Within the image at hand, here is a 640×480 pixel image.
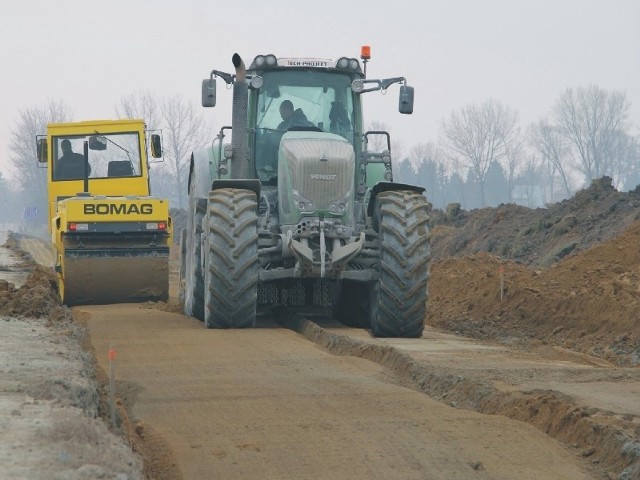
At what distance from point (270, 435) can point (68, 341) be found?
5.00 meters

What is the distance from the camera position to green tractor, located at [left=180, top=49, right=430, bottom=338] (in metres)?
13.3

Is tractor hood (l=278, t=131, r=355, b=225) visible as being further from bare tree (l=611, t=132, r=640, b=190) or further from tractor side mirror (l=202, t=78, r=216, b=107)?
bare tree (l=611, t=132, r=640, b=190)

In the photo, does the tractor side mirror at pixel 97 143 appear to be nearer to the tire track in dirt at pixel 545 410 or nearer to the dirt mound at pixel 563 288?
the dirt mound at pixel 563 288

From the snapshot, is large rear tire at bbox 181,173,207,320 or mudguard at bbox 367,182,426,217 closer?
mudguard at bbox 367,182,426,217

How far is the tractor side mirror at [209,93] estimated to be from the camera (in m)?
14.0

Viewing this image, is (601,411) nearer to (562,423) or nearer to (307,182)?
(562,423)

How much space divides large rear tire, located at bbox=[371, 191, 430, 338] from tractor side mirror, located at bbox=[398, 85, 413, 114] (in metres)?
1.25

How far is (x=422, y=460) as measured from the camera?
688 cm

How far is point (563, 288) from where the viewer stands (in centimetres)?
1705

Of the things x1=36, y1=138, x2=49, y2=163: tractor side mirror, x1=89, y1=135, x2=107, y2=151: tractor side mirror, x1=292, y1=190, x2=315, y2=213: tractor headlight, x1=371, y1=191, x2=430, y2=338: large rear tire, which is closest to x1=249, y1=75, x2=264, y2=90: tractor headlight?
x1=292, y1=190, x2=315, y2=213: tractor headlight

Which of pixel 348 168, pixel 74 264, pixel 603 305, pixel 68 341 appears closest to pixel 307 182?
pixel 348 168

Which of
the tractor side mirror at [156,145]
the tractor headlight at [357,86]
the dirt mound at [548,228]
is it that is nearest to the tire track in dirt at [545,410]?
the tractor headlight at [357,86]

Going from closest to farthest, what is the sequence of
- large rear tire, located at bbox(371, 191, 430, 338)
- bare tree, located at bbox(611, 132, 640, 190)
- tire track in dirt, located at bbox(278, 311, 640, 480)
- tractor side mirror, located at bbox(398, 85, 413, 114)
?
tire track in dirt, located at bbox(278, 311, 640, 480) < large rear tire, located at bbox(371, 191, 430, 338) < tractor side mirror, located at bbox(398, 85, 413, 114) < bare tree, located at bbox(611, 132, 640, 190)

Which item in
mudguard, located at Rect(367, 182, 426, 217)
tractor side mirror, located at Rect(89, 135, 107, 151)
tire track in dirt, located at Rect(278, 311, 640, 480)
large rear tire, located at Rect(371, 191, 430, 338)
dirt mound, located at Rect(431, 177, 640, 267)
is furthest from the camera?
dirt mound, located at Rect(431, 177, 640, 267)
